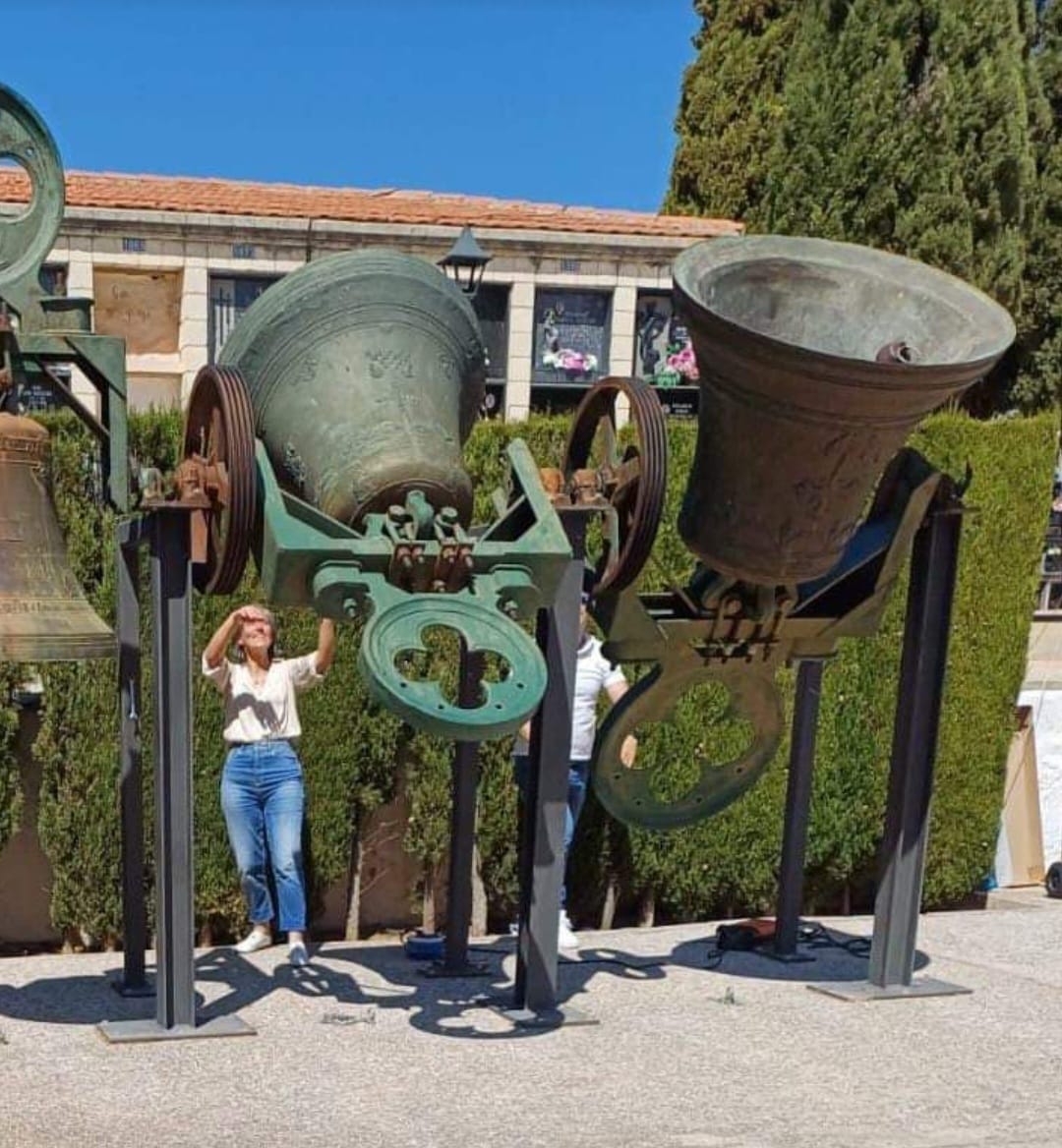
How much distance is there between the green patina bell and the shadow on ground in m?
1.90

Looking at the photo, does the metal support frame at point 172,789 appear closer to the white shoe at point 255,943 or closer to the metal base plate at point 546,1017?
the metal base plate at point 546,1017

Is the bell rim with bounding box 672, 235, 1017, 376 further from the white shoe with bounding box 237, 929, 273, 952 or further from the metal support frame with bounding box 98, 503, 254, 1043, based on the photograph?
the white shoe with bounding box 237, 929, 273, 952

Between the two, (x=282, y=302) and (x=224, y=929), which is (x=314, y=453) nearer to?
(x=282, y=302)

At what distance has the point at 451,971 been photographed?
675 cm

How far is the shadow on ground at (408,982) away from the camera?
599 cm

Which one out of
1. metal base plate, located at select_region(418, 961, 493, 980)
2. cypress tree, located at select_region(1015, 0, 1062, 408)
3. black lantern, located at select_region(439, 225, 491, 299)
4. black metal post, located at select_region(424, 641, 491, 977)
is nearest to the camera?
black metal post, located at select_region(424, 641, 491, 977)

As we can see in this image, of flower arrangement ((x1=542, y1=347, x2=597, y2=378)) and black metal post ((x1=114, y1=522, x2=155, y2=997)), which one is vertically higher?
flower arrangement ((x1=542, y1=347, x2=597, y2=378))

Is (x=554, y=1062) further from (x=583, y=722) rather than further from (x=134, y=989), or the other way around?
(x=583, y=722)

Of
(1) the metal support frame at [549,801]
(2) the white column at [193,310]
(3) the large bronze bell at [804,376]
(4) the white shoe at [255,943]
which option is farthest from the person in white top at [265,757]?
(2) the white column at [193,310]

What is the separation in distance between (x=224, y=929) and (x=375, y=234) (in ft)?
32.1

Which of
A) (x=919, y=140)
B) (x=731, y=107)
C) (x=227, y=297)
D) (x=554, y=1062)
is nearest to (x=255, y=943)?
(x=554, y=1062)

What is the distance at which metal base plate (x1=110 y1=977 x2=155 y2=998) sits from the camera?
20.5 ft

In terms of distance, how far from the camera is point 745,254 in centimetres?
550

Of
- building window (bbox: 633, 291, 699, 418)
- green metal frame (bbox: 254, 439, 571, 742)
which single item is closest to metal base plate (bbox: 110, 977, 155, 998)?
green metal frame (bbox: 254, 439, 571, 742)
